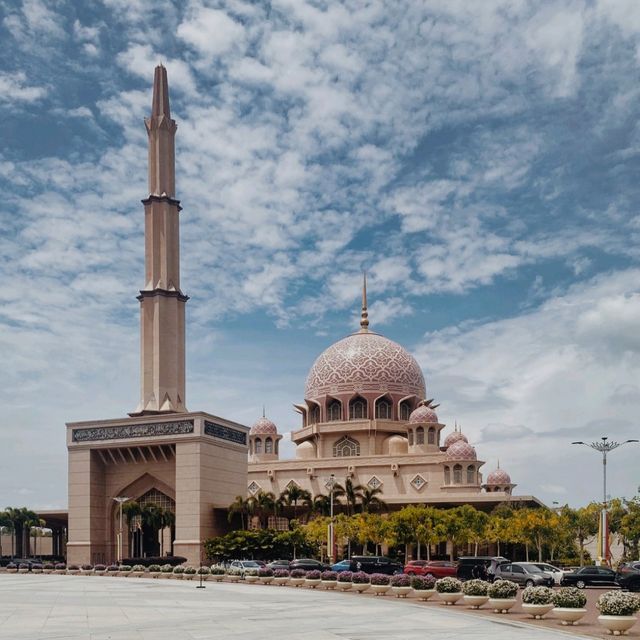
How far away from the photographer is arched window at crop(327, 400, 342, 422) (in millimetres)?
80812

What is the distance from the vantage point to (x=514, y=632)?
22344 mm

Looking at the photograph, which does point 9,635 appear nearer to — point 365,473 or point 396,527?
point 396,527

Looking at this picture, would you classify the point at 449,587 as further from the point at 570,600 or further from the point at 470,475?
the point at 470,475

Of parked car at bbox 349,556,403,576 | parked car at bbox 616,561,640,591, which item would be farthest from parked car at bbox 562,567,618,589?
parked car at bbox 349,556,403,576

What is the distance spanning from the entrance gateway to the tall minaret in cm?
7

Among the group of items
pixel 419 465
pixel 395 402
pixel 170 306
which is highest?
pixel 170 306

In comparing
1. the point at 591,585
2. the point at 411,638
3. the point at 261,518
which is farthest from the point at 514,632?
the point at 261,518

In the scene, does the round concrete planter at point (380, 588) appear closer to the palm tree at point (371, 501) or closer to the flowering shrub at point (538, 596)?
the flowering shrub at point (538, 596)

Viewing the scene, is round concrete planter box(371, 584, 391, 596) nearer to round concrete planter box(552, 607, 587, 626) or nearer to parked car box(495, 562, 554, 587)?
parked car box(495, 562, 554, 587)

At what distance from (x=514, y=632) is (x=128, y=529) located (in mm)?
46421

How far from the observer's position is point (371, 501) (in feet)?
215

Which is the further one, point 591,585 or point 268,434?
point 268,434

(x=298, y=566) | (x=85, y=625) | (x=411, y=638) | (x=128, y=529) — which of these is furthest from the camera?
(x=128, y=529)

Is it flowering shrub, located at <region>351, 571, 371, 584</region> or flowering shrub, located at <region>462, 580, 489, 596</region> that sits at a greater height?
flowering shrub, located at <region>462, 580, 489, 596</region>
